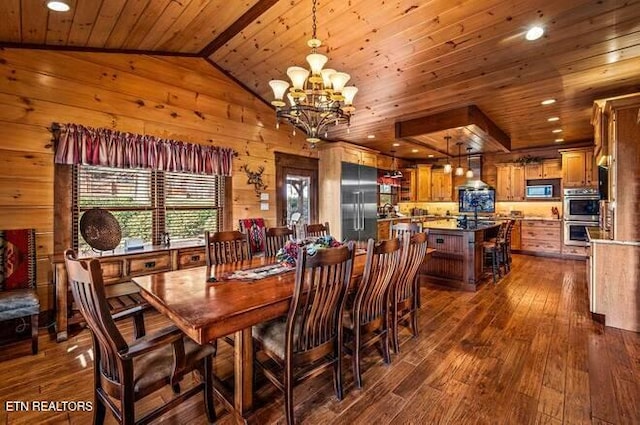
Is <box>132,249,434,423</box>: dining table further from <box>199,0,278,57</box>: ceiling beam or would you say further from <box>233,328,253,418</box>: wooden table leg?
<box>199,0,278,57</box>: ceiling beam

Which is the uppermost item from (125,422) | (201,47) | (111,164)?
(201,47)

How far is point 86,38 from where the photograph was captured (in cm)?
313

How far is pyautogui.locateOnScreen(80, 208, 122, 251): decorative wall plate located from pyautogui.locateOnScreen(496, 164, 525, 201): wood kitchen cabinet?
845 cm

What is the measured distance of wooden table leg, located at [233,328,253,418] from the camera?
176 cm

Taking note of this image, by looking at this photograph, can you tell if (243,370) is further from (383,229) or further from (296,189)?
(383,229)

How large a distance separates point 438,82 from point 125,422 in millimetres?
4373

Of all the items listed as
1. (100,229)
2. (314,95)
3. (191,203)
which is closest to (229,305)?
(314,95)

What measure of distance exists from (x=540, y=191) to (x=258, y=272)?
307 inches

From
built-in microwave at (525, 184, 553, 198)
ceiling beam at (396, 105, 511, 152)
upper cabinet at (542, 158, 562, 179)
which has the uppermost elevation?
ceiling beam at (396, 105, 511, 152)

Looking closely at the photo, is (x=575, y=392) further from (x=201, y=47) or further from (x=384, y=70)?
(x=201, y=47)

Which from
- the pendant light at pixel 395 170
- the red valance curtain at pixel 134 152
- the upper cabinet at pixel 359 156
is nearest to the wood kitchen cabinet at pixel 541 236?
the pendant light at pixel 395 170

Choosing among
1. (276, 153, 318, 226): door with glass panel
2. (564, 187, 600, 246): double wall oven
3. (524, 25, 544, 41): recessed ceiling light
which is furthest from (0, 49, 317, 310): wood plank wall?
(564, 187, 600, 246): double wall oven

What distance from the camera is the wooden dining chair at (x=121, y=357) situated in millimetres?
1372

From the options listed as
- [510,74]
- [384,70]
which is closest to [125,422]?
[384,70]
